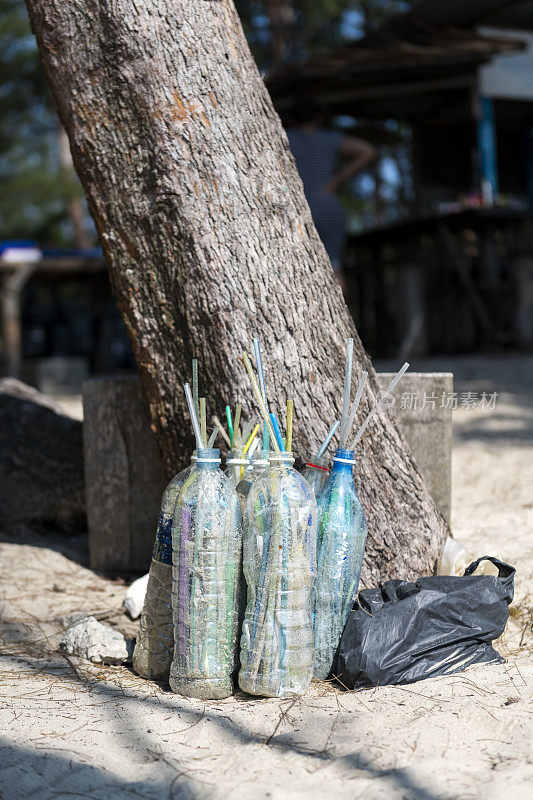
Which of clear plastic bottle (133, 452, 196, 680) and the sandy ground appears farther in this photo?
clear plastic bottle (133, 452, 196, 680)

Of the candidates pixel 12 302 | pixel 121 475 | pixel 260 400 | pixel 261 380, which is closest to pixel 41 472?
pixel 121 475

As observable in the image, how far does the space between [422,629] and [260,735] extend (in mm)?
643

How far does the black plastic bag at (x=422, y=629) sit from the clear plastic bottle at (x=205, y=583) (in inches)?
15.1

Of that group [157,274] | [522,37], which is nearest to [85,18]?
[157,274]

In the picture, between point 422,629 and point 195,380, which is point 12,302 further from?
point 422,629

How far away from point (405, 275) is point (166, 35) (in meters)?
7.69

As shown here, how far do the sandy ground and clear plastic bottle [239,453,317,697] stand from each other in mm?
78

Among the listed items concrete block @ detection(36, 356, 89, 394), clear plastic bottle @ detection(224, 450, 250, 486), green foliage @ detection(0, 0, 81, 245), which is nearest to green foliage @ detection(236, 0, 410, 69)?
green foliage @ detection(0, 0, 81, 245)

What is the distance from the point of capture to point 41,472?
12.9ft

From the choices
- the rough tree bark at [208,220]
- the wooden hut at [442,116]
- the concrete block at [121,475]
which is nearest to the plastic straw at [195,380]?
the rough tree bark at [208,220]

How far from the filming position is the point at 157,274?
8.88 feet

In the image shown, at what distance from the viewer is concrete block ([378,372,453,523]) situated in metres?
3.19

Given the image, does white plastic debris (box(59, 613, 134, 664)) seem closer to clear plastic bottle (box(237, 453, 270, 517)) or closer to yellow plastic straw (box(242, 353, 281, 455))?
clear plastic bottle (box(237, 453, 270, 517))

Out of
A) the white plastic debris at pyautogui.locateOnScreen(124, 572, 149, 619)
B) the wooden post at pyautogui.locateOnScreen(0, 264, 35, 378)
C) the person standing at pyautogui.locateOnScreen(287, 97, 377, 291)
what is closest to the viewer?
the white plastic debris at pyautogui.locateOnScreen(124, 572, 149, 619)
